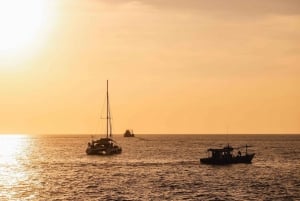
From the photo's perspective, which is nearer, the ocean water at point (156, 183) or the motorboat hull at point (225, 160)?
the ocean water at point (156, 183)

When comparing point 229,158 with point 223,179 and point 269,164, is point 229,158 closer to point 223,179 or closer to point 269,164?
point 269,164

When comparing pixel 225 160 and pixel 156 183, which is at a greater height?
pixel 225 160

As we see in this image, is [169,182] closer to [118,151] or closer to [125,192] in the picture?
[125,192]

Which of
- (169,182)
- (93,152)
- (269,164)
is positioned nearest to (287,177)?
(169,182)

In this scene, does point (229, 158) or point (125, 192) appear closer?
point (125, 192)

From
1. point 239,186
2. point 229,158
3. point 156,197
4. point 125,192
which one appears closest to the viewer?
point 156,197

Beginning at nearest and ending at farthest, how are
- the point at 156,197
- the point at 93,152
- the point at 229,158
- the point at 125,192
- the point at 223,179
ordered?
1. the point at 156,197
2. the point at 125,192
3. the point at 223,179
4. the point at 229,158
5. the point at 93,152

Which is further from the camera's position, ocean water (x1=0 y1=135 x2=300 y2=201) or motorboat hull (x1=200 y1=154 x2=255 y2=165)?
motorboat hull (x1=200 y1=154 x2=255 y2=165)

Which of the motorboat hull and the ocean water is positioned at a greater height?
the motorboat hull

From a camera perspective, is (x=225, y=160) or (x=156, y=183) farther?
(x=225, y=160)

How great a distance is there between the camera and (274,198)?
7812 centimetres

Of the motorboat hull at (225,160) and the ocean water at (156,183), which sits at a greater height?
the motorboat hull at (225,160)

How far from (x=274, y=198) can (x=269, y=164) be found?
66.2 meters

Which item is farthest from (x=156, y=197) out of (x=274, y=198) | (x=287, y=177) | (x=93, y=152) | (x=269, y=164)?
(x=93, y=152)
